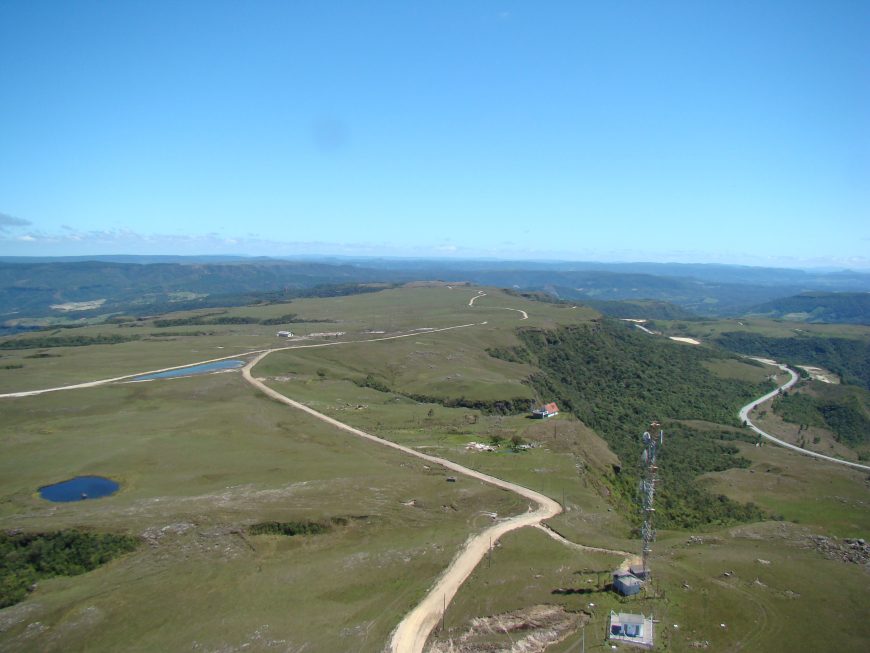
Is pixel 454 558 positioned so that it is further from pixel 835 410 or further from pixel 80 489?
pixel 835 410

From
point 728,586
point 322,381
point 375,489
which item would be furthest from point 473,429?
point 728,586

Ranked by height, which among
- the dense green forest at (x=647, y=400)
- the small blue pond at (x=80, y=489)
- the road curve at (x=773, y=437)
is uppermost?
the small blue pond at (x=80, y=489)

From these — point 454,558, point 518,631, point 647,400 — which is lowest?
point 647,400

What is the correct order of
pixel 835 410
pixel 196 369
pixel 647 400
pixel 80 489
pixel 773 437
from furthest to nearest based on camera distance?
pixel 835 410 < pixel 647 400 < pixel 773 437 < pixel 196 369 < pixel 80 489

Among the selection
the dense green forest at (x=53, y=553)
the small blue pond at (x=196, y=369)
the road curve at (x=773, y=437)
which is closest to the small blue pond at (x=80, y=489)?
the dense green forest at (x=53, y=553)

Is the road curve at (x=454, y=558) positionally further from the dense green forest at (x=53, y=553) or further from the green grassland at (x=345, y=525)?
the dense green forest at (x=53, y=553)

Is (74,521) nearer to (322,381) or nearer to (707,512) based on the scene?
(322,381)

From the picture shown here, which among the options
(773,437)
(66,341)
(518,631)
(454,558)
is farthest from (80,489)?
(773,437)
